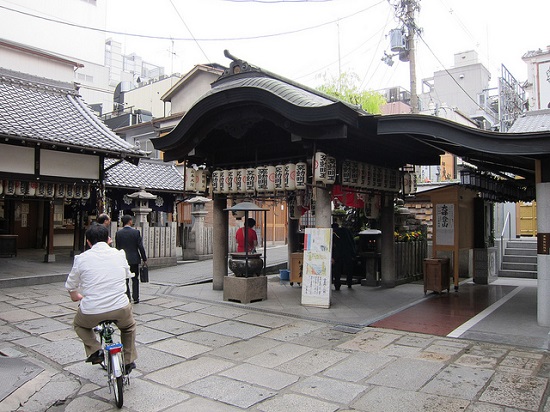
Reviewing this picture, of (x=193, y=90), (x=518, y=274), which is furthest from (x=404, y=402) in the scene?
(x=193, y=90)

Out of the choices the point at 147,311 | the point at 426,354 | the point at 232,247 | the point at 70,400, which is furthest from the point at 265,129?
the point at 232,247

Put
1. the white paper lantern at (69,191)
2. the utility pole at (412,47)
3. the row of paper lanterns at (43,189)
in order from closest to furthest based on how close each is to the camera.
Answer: the row of paper lanterns at (43,189), the white paper lantern at (69,191), the utility pole at (412,47)

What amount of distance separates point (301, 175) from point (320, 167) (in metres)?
0.63

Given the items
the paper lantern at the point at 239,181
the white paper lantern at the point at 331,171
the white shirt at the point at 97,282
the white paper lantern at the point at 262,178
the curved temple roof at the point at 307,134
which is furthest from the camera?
the paper lantern at the point at 239,181

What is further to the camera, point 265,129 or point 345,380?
point 265,129

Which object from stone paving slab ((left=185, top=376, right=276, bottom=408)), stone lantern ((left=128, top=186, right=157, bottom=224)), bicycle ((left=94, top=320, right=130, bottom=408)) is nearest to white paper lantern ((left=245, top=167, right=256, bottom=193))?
stone paving slab ((left=185, top=376, right=276, bottom=408))

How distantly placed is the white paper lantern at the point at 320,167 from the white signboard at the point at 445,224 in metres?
4.47

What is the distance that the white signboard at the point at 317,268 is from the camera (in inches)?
369

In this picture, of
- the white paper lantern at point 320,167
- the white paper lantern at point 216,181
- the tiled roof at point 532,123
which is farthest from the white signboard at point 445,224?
the white paper lantern at point 216,181

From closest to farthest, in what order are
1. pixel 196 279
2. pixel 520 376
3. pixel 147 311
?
pixel 520 376
pixel 147 311
pixel 196 279

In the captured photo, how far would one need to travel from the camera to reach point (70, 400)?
504 cm

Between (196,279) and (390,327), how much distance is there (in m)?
7.58

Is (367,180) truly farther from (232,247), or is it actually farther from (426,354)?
(232,247)

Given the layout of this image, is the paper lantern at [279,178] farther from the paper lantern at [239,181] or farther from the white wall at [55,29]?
the white wall at [55,29]
